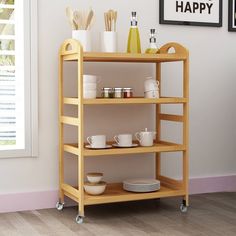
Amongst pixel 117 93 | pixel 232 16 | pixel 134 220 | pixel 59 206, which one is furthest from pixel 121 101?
pixel 232 16

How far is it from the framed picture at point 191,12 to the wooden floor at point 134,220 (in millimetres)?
1241

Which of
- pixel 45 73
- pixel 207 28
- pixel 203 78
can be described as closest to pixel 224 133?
pixel 203 78

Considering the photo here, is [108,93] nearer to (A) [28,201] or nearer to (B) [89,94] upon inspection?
(B) [89,94]

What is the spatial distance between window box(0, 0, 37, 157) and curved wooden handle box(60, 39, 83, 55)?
0.65ft

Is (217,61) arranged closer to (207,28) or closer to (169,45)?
(207,28)

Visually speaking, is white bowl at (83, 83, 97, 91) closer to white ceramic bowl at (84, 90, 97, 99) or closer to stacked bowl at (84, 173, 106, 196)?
white ceramic bowl at (84, 90, 97, 99)

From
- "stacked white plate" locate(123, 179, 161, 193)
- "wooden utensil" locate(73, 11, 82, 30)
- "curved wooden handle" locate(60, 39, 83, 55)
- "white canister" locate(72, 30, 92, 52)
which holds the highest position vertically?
"wooden utensil" locate(73, 11, 82, 30)

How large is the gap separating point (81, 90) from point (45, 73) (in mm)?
501

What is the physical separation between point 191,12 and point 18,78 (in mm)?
1302

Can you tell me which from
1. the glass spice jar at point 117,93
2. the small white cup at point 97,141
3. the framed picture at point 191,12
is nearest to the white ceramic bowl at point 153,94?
the glass spice jar at point 117,93

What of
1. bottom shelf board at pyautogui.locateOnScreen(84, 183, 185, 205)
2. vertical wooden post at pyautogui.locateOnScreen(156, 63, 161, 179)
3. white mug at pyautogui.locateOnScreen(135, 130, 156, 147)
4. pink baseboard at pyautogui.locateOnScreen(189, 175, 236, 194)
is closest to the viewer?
bottom shelf board at pyautogui.locateOnScreen(84, 183, 185, 205)

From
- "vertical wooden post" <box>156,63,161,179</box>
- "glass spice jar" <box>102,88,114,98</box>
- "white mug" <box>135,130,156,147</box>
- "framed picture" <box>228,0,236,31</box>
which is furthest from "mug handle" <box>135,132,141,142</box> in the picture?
"framed picture" <box>228,0,236,31</box>

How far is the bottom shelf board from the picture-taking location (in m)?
3.13

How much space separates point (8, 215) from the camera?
329cm
